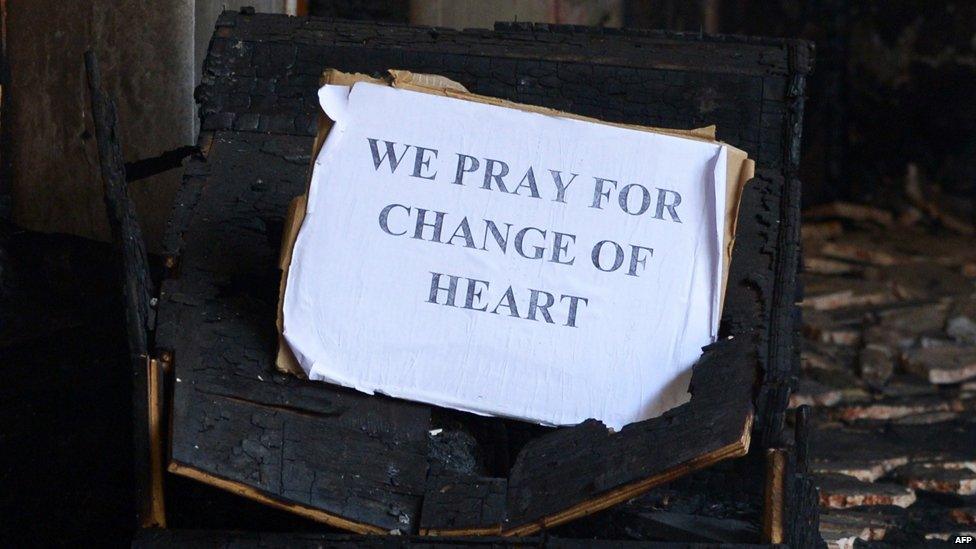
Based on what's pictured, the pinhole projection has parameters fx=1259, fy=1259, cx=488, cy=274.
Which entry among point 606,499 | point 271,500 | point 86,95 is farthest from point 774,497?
point 86,95

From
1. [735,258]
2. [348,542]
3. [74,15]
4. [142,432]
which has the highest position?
[74,15]

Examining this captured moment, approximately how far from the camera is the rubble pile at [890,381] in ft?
12.5

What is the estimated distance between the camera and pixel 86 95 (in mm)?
4230

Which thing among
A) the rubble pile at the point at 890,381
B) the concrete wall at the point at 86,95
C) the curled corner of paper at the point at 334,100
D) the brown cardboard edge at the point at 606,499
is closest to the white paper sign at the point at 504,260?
the curled corner of paper at the point at 334,100

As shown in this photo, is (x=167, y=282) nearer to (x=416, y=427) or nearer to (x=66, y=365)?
(x=416, y=427)

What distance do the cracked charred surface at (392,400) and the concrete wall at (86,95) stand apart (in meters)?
0.83

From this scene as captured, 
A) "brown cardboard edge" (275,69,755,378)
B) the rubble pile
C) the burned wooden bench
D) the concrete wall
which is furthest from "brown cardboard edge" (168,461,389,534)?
the concrete wall

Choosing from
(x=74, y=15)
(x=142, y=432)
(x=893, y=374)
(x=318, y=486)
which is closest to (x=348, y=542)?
(x=318, y=486)

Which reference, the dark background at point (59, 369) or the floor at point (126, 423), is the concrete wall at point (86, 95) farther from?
the floor at point (126, 423)

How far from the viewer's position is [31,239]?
423 centimetres

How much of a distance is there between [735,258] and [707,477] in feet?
1.71

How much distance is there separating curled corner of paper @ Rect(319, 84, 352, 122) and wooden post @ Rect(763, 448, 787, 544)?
1219mm

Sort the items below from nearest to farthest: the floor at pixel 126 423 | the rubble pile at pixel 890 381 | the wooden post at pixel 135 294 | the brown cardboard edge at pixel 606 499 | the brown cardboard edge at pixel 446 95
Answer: the brown cardboard edge at pixel 606 499
the wooden post at pixel 135 294
the brown cardboard edge at pixel 446 95
the floor at pixel 126 423
the rubble pile at pixel 890 381

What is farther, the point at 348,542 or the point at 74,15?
the point at 74,15
